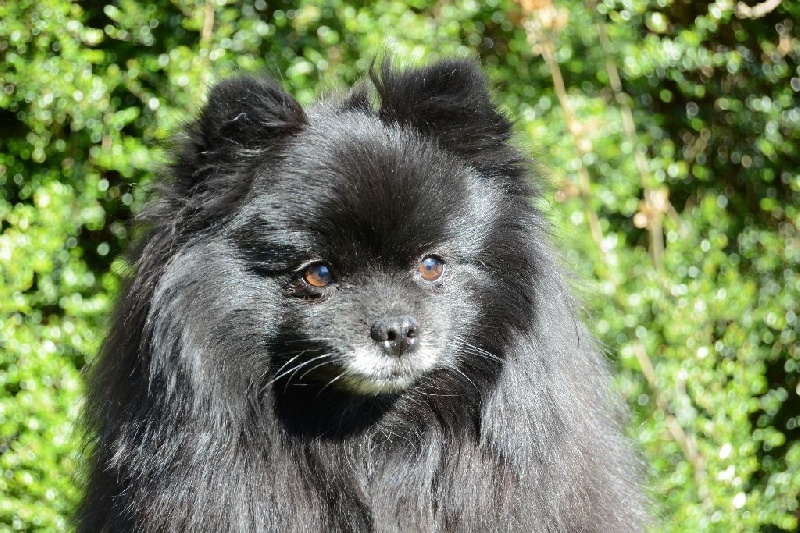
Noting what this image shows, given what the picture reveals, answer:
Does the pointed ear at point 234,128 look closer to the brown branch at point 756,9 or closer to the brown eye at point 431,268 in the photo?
the brown eye at point 431,268

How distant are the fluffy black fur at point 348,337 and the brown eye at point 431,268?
0.7 inches

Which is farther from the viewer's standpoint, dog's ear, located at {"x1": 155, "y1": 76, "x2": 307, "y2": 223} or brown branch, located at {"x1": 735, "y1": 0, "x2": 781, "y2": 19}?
brown branch, located at {"x1": 735, "y1": 0, "x2": 781, "y2": 19}

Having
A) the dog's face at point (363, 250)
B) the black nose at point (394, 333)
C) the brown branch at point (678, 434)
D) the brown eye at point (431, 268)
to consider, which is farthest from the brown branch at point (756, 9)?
the black nose at point (394, 333)

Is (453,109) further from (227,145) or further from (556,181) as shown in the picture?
(556,181)

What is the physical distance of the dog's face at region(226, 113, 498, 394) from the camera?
265 centimetres

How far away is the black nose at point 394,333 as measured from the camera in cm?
264

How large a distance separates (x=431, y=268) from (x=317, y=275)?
1.14 ft

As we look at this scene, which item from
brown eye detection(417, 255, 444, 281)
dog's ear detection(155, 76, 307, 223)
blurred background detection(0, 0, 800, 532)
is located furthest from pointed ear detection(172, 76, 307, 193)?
blurred background detection(0, 0, 800, 532)

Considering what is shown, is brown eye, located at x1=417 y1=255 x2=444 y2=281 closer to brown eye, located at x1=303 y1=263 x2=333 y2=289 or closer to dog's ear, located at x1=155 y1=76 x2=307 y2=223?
brown eye, located at x1=303 y1=263 x2=333 y2=289

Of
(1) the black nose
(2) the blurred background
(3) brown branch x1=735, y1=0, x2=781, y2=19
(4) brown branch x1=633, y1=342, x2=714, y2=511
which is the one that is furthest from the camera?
(3) brown branch x1=735, y1=0, x2=781, y2=19

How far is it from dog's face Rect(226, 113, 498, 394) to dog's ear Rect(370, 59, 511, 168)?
0.06m

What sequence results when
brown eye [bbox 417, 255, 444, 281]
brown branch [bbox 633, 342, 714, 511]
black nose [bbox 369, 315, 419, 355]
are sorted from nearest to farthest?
black nose [bbox 369, 315, 419, 355] < brown eye [bbox 417, 255, 444, 281] < brown branch [bbox 633, 342, 714, 511]

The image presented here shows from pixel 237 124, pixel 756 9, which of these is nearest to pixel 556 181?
pixel 756 9

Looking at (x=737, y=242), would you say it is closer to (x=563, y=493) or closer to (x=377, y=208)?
(x=563, y=493)
